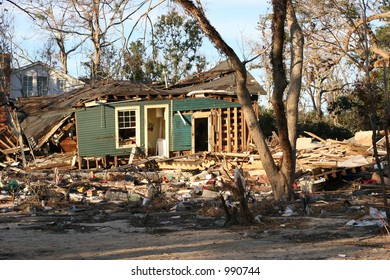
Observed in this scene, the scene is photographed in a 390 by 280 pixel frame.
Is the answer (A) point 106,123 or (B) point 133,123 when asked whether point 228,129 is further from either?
(A) point 106,123

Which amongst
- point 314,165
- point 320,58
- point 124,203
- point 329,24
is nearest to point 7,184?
point 124,203

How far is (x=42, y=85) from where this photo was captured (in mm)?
41688

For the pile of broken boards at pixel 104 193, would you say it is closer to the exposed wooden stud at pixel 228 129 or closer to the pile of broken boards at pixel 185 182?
the pile of broken boards at pixel 185 182

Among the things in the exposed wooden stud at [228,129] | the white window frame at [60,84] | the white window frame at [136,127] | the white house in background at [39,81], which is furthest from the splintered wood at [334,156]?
the white window frame at [60,84]

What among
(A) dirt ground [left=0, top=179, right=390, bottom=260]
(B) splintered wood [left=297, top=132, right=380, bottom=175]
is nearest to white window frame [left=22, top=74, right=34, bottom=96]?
(B) splintered wood [left=297, top=132, right=380, bottom=175]

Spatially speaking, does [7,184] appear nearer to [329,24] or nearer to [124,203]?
[124,203]

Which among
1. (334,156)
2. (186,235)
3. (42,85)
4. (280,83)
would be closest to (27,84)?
(42,85)

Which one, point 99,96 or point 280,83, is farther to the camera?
point 99,96

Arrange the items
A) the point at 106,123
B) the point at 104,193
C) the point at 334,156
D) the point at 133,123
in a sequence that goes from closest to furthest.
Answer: the point at 104,193, the point at 334,156, the point at 106,123, the point at 133,123

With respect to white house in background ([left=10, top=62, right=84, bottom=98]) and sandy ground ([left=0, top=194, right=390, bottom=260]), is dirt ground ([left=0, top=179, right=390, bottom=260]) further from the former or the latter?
white house in background ([left=10, top=62, right=84, bottom=98])

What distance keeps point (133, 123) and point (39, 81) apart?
55.7ft

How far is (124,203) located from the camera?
48.9 feet

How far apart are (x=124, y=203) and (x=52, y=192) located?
6.70 feet

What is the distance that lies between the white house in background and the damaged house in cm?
1324
